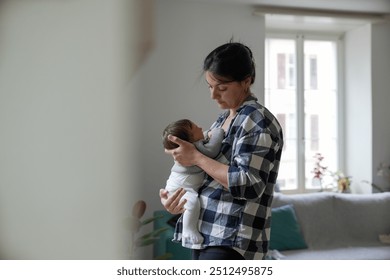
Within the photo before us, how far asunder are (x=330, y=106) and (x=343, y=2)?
13.3 inches

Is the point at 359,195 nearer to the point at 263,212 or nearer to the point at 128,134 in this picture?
the point at 128,134

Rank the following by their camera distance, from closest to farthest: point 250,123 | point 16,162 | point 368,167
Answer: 1. point 250,123
2. point 16,162
3. point 368,167

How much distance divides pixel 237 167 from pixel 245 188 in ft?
0.11

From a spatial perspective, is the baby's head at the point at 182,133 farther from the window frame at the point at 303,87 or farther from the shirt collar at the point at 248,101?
the window frame at the point at 303,87

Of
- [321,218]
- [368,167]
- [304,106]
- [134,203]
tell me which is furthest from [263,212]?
[321,218]

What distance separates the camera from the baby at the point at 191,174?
0.70 meters

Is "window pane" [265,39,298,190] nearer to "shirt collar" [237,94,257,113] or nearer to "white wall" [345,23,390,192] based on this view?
"white wall" [345,23,390,192]

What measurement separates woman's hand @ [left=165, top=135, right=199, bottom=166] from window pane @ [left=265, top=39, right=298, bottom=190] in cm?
55

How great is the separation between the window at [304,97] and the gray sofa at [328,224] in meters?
0.27

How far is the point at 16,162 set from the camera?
104 cm

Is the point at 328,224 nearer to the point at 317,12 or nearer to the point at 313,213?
the point at 313,213

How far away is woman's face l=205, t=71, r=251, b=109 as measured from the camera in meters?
0.68

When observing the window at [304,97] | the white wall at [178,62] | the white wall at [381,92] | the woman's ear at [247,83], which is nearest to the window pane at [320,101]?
the window at [304,97]

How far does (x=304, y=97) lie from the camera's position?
4.56 ft
